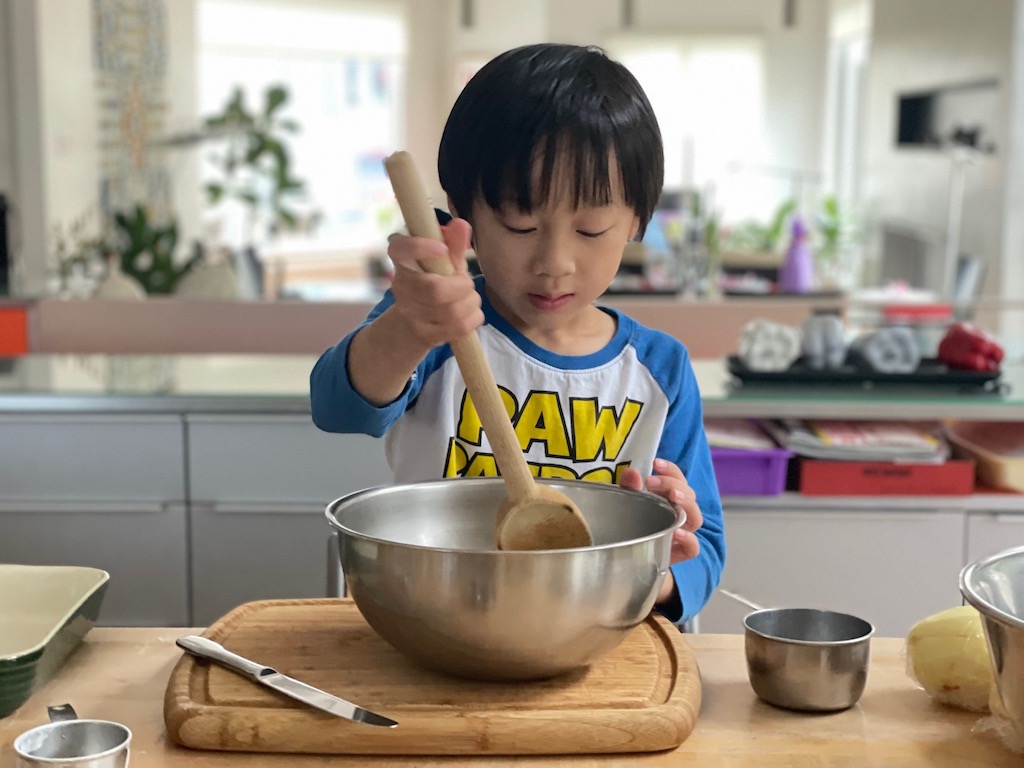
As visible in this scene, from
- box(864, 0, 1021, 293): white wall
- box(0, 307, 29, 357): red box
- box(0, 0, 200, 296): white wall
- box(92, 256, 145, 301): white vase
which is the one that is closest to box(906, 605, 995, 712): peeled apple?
box(92, 256, 145, 301): white vase

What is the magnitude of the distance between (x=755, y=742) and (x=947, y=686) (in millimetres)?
157

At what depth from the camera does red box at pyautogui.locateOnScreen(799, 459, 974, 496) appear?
6.76 feet

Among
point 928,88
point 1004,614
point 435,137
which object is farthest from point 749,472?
point 435,137

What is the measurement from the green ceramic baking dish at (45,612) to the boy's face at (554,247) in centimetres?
41

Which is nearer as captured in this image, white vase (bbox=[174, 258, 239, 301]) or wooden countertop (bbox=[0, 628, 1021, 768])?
wooden countertop (bbox=[0, 628, 1021, 768])

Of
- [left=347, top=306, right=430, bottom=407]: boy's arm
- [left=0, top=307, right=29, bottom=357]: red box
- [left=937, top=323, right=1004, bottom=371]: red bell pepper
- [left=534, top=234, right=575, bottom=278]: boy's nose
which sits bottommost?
[left=0, top=307, right=29, bottom=357]: red box

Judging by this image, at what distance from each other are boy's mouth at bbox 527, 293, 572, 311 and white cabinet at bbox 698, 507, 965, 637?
1.17 metres

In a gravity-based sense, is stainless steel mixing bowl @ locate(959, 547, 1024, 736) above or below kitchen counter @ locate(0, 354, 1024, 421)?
above

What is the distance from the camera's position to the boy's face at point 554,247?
0.95m

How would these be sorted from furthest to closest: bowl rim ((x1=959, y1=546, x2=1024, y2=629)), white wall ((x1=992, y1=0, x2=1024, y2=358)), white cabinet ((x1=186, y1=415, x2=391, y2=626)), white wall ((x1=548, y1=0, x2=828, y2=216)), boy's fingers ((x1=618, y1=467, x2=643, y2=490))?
white wall ((x1=548, y1=0, x2=828, y2=216)), white wall ((x1=992, y1=0, x2=1024, y2=358)), white cabinet ((x1=186, y1=415, x2=391, y2=626)), boy's fingers ((x1=618, y1=467, x2=643, y2=490)), bowl rim ((x1=959, y1=546, x2=1024, y2=629))

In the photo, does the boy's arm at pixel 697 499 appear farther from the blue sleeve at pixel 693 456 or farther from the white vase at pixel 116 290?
the white vase at pixel 116 290

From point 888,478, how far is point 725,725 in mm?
1356

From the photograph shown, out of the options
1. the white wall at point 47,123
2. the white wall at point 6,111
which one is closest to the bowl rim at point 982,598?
the white wall at point 47,123

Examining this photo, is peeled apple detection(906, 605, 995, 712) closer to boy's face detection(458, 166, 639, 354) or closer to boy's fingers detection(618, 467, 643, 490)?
boy's fingers detection(618, 467, 643, 490)
